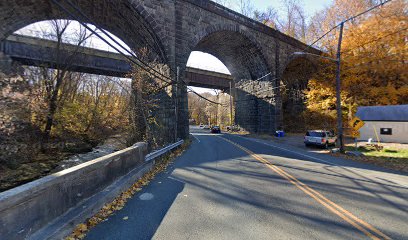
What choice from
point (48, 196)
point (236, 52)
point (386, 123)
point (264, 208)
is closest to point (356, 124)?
point (386, 123)

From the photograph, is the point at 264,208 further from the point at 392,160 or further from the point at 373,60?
the point at 373,60

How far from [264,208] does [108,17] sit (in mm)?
18005

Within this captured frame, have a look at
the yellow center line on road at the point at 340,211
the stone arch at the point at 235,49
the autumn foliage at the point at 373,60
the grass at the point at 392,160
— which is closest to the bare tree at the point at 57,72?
the stone arch at the point at 235,49

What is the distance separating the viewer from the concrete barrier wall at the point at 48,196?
2637 millimetres

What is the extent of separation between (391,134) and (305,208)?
65.9 ft

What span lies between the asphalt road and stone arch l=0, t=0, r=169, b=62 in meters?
13.1

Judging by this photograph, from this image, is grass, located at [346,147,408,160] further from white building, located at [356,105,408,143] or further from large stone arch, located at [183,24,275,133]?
large stone arch, located at [183,24,275,133]

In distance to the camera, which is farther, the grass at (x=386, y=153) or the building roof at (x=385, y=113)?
the building roof at (x=385, y=113)

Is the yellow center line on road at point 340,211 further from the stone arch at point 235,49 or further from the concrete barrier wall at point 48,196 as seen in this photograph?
the stone arch at point 235,49

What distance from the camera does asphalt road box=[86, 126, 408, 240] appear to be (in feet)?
12.0

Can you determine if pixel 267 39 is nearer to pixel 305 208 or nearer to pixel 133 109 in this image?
pixel 133 109

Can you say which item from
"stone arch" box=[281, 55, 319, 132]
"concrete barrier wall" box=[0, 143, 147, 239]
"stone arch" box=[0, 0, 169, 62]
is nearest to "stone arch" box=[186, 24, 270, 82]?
"stone arch" box=[0, 0, 169, 62]

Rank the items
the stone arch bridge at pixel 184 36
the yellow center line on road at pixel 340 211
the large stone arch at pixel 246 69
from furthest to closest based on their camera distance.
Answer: the large stone arch at pixel 246 69 < the stone arch bridge at pixel 184 36 < the yellow center line on road at pixel 340 211

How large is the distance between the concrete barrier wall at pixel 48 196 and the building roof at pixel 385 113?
23.2m
